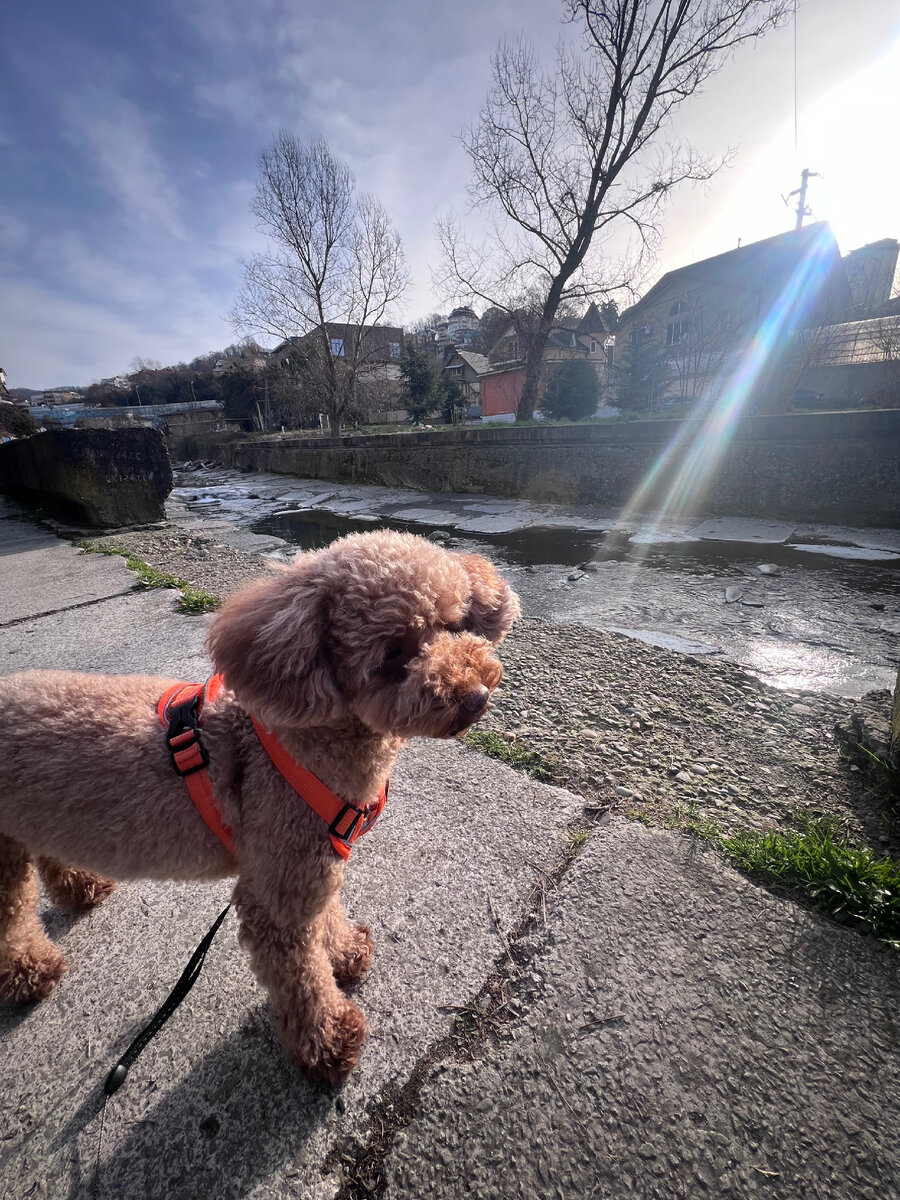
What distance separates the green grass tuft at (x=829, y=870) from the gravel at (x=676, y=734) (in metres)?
0.10

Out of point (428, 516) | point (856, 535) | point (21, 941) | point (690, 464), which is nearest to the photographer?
point (21, 941)

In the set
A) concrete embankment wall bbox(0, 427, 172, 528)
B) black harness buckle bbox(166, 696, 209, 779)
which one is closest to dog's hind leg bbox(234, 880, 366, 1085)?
black harness buckle bbox(166, 696, 209, 779)

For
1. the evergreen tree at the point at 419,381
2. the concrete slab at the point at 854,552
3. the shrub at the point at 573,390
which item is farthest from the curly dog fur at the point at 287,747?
the evergreen tree at the point at 419,381

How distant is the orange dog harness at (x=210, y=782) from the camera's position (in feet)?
4.22

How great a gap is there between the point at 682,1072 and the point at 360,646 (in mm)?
1186

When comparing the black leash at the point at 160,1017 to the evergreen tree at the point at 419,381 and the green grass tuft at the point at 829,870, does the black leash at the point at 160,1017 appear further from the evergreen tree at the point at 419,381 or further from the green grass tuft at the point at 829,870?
the evergreen tree at the point at 419,381

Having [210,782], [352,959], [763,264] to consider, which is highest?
[763,264]

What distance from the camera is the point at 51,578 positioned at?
16.1ft

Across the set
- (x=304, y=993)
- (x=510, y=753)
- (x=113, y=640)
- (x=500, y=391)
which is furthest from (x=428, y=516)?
(x=500, y=391)

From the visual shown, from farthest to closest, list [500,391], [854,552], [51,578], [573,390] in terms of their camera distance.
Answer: [500,391]
[573,390]
[51,578]
[854,552]

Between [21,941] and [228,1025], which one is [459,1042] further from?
[21,941]

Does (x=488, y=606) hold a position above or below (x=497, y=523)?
above

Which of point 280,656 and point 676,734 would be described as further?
point 676,734

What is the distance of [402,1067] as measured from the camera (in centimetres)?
113
